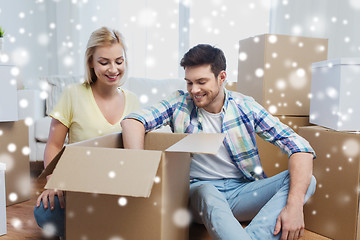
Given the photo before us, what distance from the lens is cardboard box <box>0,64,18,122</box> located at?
1578 millimetres

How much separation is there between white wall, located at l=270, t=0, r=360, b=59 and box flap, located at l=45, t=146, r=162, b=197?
2.44 meters

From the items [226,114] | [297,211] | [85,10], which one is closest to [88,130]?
[226,114]

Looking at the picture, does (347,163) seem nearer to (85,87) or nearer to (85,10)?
(85,87)

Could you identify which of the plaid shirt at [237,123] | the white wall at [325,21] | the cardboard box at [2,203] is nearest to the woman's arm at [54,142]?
the cardboard box at [2,203]

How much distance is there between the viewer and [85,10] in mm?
3486

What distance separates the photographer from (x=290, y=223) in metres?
1.04

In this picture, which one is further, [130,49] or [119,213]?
[130,49]

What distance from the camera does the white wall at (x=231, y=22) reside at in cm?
306

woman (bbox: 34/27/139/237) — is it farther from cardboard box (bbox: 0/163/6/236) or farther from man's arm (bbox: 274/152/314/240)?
man's arm (bbox: 274/152/314/240)

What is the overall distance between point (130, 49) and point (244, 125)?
2245 millimetres

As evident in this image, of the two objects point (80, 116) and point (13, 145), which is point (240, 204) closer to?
point (80, 116)

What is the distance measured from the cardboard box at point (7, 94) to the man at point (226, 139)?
0.72m

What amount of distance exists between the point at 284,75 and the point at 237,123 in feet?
2.11
